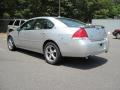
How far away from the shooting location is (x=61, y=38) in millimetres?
7441

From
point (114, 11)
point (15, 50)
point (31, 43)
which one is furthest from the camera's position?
point (114, 11)

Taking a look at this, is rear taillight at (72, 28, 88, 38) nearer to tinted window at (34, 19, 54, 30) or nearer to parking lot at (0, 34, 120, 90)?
parking lot at (0, 34, 120, 90)

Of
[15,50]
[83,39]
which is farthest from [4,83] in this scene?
[15,50]

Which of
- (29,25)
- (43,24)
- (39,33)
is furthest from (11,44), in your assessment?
(43,24)

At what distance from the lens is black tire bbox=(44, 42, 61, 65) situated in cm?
763

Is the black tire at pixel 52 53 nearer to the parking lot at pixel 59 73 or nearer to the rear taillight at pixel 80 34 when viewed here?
the parking lot at pixel 59 73

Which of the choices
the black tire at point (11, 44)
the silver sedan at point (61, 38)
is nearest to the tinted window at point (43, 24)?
the silver sedan at point (61, 38)

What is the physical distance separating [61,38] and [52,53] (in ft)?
2.42

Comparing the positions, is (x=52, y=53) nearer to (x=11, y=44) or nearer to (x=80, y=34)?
(x=80, y=34)

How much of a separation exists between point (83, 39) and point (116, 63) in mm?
1720

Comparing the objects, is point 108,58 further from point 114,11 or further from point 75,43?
point 114,11

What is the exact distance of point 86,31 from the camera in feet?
23.8

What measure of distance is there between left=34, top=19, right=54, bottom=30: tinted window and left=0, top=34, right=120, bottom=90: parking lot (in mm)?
1205

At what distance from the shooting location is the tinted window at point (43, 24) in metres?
8.09
